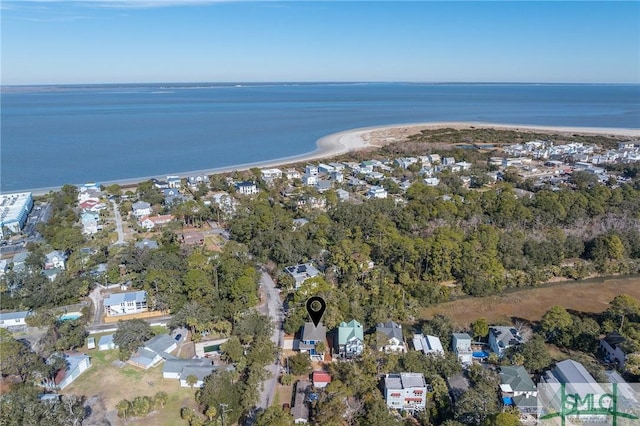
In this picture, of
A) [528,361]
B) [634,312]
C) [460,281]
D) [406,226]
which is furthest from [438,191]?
[528,361]

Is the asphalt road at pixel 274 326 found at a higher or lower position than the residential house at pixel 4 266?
lower

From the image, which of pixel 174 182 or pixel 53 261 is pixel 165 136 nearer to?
pixel 174 182

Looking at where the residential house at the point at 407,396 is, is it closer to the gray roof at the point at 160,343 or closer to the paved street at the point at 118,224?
the gray roof at the point at 160,343

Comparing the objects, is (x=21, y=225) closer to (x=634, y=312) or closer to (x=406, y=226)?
(x=406, y=226)

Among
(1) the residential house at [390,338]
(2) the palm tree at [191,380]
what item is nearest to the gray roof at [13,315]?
(2) the palm tree at [191,380]

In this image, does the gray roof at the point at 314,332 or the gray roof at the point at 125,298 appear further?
the gray roof at the point at 125,298

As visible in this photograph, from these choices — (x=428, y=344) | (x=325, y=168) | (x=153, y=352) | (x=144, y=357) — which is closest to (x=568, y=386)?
(x=428, y=344)


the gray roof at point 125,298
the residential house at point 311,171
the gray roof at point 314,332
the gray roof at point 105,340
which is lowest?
the gray roof at point 105,340
